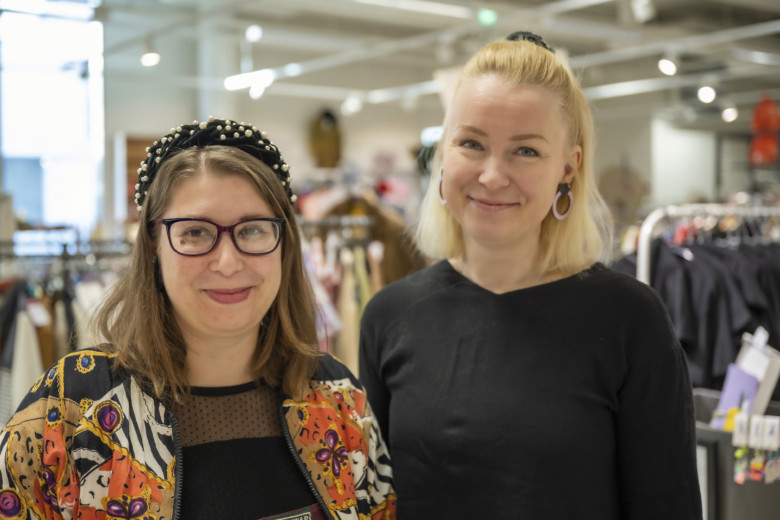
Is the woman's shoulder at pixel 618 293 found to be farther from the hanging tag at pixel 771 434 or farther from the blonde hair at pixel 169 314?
the hanging tag at pixel 771 434

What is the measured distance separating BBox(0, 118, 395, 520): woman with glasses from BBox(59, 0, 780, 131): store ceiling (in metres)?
6.05

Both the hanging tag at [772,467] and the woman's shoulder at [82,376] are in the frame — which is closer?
the woman's shoulder at [82,376]

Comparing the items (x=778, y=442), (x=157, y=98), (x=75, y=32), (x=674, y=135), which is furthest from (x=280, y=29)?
(x=778, y=442)

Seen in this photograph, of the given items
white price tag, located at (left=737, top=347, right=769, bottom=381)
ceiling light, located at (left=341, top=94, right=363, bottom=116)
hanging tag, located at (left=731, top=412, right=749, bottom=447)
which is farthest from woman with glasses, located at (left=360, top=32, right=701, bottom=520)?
ceiling light, located at (left=341, top=94, right=363, bottom=116)

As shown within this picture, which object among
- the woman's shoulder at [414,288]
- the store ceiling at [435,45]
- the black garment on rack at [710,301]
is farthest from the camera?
the store ceiling at [435,45]

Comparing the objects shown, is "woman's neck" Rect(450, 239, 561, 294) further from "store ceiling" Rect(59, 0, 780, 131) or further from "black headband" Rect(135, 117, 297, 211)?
"store ceiling" Rect(59, 0, 780, 131)

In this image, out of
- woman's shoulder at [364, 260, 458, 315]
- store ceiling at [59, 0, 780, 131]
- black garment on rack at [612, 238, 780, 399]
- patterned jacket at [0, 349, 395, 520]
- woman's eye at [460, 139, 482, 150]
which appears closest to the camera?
patterned jacket at [0, 349, 395, 520]

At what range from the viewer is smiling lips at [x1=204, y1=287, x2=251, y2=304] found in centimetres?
142

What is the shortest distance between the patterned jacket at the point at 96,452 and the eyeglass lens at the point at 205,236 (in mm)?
254

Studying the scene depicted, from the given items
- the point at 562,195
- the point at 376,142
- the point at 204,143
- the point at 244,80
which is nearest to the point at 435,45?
the point at 376,142

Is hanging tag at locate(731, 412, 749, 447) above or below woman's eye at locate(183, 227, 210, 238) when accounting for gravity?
below

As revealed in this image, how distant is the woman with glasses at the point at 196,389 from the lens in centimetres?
131

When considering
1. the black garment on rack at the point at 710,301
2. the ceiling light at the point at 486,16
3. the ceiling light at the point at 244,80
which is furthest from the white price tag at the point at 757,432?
the ceiling light at the point at 244,80

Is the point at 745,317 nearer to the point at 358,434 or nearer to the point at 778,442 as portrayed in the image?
the point at 778,442
